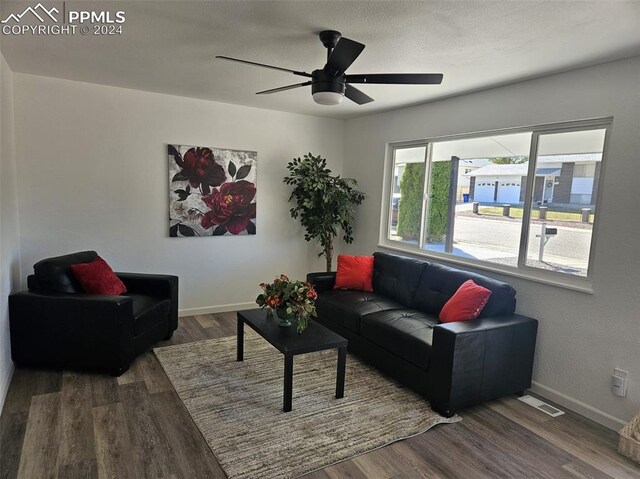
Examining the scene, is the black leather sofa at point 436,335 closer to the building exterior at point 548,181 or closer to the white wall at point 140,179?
the building exterior at point 548,181

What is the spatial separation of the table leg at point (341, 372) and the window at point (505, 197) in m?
1.73

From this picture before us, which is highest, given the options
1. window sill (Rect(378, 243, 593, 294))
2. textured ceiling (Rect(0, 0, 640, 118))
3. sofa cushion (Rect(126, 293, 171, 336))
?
textured ceiling (Rect(0, 0, 640, 118))

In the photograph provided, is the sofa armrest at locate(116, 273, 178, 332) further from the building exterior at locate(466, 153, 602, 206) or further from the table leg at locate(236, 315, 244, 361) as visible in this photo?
the building exterior at locate(466, 153, 602, 206)

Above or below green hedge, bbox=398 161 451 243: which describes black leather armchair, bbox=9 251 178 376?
below

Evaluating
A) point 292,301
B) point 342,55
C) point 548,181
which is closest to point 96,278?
point 292,301

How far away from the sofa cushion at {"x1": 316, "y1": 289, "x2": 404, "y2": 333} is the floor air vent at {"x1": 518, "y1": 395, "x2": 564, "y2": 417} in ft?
4.13

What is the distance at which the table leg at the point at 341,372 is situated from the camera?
292 cm

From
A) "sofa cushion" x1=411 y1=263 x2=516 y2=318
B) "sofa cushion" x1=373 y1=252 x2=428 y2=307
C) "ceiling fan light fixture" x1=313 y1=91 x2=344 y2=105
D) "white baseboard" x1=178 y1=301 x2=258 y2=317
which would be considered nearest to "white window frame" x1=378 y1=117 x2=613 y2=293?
"sofa cushion" x1=411 y1=263 x2=516 y2=318

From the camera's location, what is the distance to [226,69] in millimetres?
3295

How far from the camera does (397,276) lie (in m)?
4.11

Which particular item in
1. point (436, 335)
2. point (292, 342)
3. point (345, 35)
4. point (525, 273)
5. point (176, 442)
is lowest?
point (176, 442)

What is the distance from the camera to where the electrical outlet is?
269cm

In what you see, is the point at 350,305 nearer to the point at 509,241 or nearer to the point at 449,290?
the point at 449,290

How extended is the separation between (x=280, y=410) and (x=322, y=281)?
174cm
